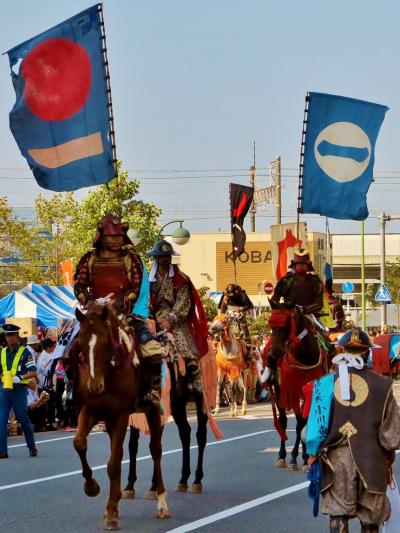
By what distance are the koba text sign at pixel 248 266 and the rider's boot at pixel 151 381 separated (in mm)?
79044

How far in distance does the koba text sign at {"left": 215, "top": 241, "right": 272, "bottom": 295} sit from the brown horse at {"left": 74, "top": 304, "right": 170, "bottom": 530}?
79.8 meters

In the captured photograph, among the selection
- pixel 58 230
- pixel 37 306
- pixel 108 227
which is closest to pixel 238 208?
pixel 37 306

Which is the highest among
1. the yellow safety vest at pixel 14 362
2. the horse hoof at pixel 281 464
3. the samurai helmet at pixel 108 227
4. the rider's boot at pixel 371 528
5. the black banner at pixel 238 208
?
the black banner at pixel 238 208

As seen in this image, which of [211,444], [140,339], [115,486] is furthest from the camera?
[211,444]

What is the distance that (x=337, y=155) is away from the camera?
20.4m

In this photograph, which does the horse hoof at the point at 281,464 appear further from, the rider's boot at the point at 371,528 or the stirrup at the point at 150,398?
the rider's boot at the point at 371,528

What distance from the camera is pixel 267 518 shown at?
12.1 metres

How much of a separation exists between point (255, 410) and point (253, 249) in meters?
61.2

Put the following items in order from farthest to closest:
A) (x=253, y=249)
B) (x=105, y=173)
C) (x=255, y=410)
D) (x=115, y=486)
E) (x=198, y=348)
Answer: (x=253, y=249) < (x=255, y=410) < (x=105, y=173) < (x=198, y=348) < (x=115, y=486)

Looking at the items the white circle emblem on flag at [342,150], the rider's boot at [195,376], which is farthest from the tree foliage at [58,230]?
the rider's boot at [195,376]

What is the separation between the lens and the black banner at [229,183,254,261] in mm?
30250

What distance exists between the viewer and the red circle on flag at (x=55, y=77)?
16.5 m

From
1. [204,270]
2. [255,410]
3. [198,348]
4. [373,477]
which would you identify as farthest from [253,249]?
[373,477]

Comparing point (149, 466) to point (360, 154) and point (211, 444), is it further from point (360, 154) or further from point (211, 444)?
point (360, 154)
